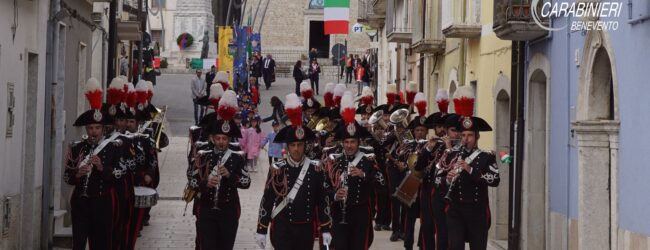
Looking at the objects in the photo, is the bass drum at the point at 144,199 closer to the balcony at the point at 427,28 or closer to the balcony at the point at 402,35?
the balcony at the point at 427,28

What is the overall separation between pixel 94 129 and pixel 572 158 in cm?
537

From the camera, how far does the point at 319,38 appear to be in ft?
303

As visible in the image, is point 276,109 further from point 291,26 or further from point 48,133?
point 291,26

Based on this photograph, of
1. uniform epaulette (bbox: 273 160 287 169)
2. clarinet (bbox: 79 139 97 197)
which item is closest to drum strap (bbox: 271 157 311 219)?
uniform epaulette (bbox: 273 160 287 169)

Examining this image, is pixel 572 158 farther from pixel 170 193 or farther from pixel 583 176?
pixel 170 193

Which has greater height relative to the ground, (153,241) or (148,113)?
(148,113)

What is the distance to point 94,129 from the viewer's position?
51.5 ft

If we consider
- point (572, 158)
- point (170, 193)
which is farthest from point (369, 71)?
point (572, 158)

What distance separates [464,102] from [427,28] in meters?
13.7

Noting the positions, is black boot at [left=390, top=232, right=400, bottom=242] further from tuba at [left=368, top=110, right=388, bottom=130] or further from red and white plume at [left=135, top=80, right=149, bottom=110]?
red and white plume at [left=135, top=80, right=149, bottom=110]

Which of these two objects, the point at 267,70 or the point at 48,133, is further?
the point at 267,70

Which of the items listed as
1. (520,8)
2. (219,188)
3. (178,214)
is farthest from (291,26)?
(219,188)

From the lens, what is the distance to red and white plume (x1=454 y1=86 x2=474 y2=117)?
1592 cm

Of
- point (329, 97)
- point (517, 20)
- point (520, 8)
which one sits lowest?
point (329, 97)
